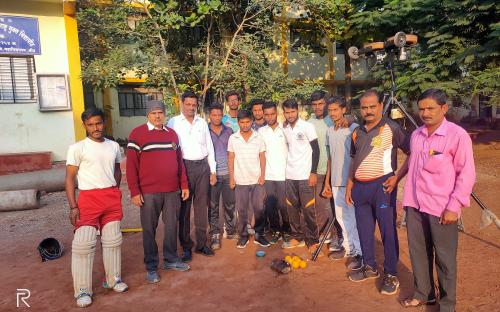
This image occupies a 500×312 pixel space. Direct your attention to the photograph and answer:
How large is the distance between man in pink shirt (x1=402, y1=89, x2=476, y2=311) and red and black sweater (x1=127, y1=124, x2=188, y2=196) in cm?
234

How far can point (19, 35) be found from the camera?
31.4ft

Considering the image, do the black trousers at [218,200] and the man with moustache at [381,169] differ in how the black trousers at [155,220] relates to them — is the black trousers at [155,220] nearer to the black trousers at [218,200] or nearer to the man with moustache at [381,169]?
the black trousers at [218,200]

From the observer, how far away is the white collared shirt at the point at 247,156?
4711 millimetres

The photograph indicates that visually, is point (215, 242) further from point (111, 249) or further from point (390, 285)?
point (390, 285)

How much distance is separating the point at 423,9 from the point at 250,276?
989cm

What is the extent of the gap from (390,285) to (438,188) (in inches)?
43.9

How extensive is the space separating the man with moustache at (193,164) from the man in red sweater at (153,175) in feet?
0.98

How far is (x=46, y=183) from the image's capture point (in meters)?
8.38

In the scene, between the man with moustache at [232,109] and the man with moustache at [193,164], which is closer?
the man with moustache at [193,164]

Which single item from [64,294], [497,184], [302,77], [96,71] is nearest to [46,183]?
[96,71]

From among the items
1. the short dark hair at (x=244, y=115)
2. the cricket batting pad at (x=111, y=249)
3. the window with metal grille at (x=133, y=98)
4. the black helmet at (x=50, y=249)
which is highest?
the window with metal grille at (x=133, y=98)

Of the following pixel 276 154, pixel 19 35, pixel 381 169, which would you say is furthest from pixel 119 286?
pixel 19 35

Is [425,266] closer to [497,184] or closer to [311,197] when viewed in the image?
[311,197]

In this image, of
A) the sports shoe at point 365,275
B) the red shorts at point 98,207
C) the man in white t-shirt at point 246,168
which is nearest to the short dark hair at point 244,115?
the man in white t-shirt at point 246,168
